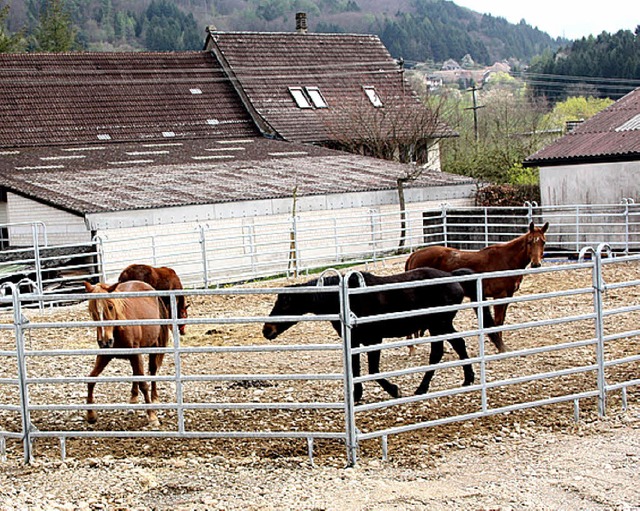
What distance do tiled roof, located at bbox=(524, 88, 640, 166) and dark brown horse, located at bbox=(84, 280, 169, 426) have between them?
1526cm

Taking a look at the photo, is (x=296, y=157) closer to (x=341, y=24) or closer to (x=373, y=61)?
(x=373, y=61)

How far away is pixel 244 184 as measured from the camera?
24703 mm

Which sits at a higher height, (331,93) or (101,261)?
(331,93)

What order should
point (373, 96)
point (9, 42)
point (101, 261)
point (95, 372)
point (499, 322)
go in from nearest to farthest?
point (95, 372)
point (499, 322)
point (101, 261)
point (373, 96)
point (9, 42)

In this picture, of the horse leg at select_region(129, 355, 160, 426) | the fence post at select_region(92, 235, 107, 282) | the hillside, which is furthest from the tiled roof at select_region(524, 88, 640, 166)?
the hillside

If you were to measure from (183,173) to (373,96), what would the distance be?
1394cm

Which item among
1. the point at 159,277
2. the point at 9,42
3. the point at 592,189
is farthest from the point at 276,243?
the point at 9,42

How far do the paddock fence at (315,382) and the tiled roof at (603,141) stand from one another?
10489 millimetres

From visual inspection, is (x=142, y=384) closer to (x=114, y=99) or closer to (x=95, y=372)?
(x=95, y=372)

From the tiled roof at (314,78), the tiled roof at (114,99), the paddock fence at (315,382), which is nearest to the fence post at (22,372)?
the paddock fence at (315,382)

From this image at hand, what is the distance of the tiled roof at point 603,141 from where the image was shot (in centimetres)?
2189

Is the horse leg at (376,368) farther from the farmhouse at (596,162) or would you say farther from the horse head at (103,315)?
the farmhouse at (596,162)

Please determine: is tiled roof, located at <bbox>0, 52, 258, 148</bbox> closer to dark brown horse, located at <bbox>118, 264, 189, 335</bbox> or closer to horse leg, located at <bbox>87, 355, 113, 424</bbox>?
dark brown horse, located at <bbox>118, 264, 189, 335</bbox>

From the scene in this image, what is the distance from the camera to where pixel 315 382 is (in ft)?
29.5
